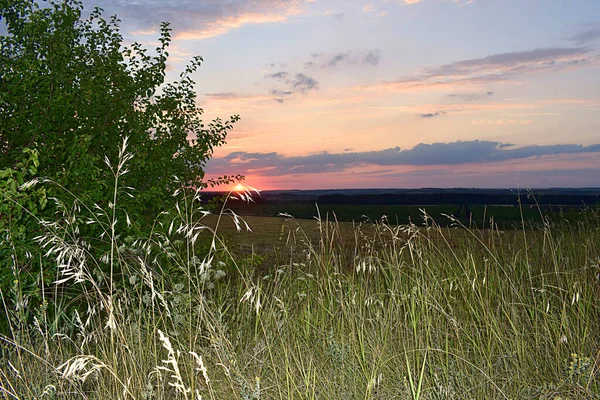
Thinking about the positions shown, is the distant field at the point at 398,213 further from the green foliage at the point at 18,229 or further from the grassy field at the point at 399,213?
the green foliage at the point at 18,229

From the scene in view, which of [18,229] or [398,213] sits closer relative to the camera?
[18,229]

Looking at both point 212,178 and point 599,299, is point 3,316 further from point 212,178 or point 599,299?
point 599,299

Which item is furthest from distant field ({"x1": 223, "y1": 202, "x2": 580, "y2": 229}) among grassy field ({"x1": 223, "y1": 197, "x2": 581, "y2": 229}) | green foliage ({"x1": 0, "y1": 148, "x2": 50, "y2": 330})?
green foliage ({"x1": 0, "y1": 148, "x2": 50, "y2": 330})

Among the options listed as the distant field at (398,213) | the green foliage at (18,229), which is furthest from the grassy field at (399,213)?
the green foliage at (18,229)

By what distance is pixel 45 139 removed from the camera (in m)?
7.13

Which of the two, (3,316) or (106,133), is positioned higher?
(106,133)

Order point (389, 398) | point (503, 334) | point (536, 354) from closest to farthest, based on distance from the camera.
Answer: point (389, 398), point (536, 354), point (503, 334)

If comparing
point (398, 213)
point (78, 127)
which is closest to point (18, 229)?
point (78, 127)

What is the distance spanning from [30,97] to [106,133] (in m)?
1.08

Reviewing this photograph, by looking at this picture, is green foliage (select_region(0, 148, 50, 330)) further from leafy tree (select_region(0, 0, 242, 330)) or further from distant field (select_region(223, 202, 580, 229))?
distant field (select_region(223, 202, 580, 229))

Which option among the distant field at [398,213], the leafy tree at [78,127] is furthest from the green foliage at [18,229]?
the distant field at [398,213]

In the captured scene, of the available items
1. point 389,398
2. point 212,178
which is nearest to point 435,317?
point 389,398

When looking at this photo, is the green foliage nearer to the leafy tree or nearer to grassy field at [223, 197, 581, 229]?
the leafy tree

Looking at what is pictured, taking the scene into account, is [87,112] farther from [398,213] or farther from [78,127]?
[398,213]
